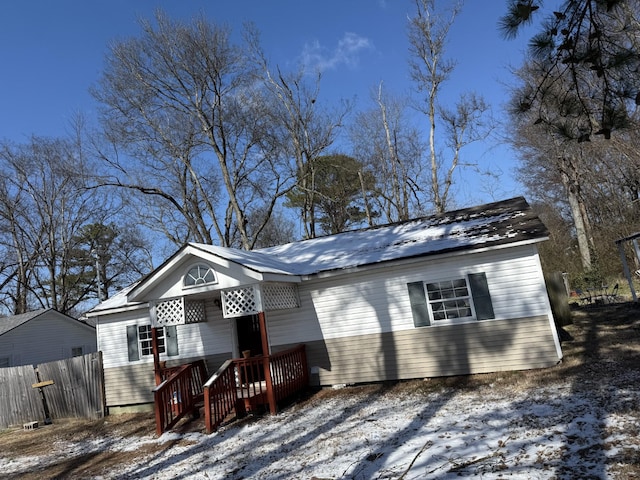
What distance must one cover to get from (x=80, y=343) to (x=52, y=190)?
31.5 feet

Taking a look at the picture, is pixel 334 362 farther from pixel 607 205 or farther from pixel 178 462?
pixel 607 205

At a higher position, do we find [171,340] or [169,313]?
[169,313]

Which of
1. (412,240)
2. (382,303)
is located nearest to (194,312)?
(382,303)

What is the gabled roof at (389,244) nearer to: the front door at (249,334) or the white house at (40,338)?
the front door at (249,334)

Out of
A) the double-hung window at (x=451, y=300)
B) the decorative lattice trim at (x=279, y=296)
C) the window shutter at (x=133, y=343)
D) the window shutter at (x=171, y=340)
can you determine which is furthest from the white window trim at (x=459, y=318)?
the window shutter at (x=133, y=343)

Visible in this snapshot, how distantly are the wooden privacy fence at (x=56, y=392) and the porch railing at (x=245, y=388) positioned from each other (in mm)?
4883

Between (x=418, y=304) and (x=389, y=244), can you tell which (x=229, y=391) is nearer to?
(x=418, y=304)

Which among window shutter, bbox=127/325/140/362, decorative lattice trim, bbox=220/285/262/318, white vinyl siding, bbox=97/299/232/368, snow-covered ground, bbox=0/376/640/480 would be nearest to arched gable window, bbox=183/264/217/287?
decorative lattice trim, bbox=220/285/262/318

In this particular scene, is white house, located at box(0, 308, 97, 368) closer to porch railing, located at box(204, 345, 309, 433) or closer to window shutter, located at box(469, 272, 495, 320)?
porch railing, located at box(204, 345, 309, 433)

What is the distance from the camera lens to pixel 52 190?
25.9 meters

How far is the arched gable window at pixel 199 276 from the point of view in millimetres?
9203

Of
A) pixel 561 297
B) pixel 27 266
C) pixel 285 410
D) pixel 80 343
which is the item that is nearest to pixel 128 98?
pixel 80 343

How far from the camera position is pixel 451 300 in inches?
361

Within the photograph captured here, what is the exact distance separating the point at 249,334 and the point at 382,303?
12.1ft
